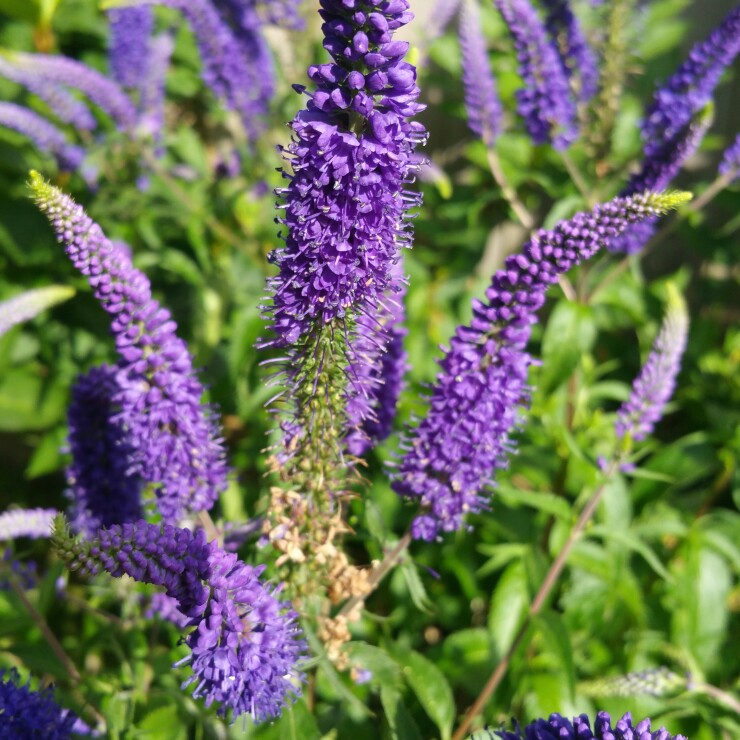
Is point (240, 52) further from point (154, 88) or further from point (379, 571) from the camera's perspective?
point (379, 571)

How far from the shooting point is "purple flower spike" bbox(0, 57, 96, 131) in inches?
151

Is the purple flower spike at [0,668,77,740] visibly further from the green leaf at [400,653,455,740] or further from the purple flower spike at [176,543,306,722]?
the green leaf at [400,653,455,740]

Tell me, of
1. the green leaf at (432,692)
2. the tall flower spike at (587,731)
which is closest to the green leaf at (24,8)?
the green leaf at (432,692)

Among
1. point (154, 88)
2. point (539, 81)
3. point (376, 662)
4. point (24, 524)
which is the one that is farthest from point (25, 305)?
point (539, 81)

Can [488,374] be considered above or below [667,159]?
below

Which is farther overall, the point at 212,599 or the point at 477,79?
the point at 477,79

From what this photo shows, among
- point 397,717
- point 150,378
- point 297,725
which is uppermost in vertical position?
point 150,378

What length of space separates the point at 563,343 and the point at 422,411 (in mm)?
723

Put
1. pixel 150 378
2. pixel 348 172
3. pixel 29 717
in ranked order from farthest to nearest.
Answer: pixel 150 378 → pixel 29 717 → pixel 348 172

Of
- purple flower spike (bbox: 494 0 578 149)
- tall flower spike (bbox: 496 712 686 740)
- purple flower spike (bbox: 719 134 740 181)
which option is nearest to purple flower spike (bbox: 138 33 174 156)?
purple flower spike (bbox: 494 0 578 149)

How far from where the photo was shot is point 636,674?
2.68 meters

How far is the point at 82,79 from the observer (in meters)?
3.84

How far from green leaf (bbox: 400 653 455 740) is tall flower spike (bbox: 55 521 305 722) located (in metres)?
0.81

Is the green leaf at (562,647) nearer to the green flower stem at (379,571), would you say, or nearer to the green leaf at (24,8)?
the green flower stem at (379,571)
